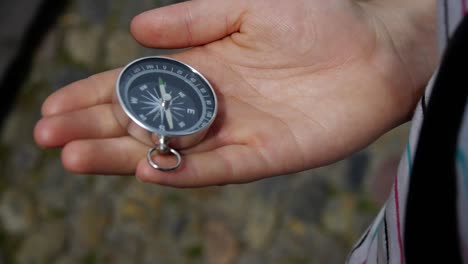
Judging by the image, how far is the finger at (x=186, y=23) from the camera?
165cm

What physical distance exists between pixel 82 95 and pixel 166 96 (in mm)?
222

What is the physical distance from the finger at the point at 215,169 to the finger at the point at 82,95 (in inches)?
9.0

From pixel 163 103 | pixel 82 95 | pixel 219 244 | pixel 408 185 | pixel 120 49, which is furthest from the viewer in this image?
pixel 120 49

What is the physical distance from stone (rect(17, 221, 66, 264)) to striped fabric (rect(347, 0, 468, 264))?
2332 mm

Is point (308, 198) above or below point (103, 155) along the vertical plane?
below

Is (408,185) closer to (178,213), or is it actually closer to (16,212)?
(178,213)

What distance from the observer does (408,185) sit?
1027 millimetres

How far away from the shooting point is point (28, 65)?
3656 mm

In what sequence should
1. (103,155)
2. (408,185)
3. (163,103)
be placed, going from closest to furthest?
(408,185), (103,155), (163,103)

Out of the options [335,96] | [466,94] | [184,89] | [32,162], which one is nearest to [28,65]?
[32,162]

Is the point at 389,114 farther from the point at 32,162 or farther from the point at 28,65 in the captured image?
the point at 28,65

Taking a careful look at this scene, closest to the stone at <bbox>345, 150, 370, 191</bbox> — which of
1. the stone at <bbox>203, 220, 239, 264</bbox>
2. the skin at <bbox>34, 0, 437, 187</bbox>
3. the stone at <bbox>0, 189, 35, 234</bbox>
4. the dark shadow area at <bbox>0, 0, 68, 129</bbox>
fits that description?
the stone at <bbox>203, 220, 239, 264</bbox>

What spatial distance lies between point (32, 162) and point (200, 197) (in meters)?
0.92

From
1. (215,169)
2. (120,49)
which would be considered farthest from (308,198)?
(215,169)
